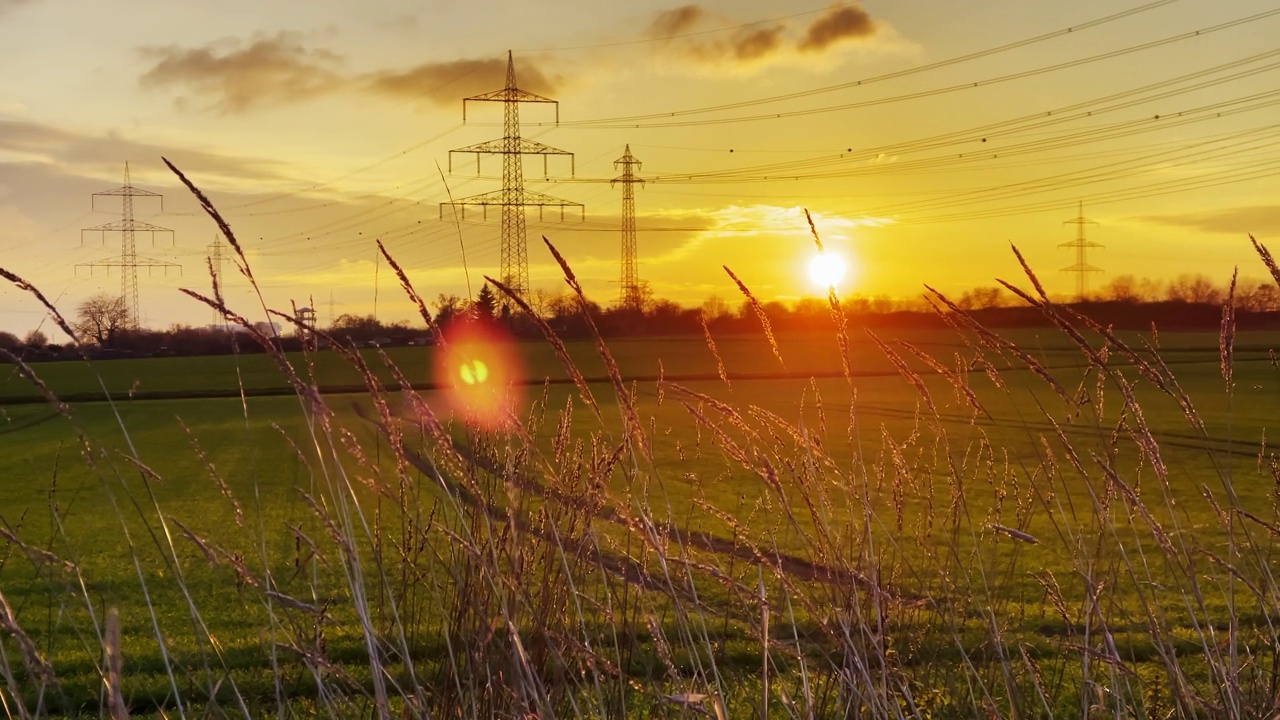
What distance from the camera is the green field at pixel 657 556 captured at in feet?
8.41

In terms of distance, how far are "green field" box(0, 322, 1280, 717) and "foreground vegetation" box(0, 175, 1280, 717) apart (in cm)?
4

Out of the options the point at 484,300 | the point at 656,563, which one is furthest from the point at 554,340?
the point at 484,300

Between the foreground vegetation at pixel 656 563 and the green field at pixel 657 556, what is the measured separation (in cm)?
4

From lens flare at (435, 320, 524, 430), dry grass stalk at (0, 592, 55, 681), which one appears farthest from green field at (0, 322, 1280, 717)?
lens flare at (435, 320, 524, 430)

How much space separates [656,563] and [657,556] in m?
2.56

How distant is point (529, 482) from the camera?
3268 mm

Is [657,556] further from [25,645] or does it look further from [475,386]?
[25,645]

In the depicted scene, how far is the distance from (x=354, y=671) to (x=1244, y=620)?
18.8 feet

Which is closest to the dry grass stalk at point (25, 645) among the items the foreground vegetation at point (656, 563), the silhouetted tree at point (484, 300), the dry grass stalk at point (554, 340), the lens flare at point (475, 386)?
the foreground vegetation at point (656, 563)

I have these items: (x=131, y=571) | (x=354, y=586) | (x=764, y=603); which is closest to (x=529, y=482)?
(x=354, y=586)

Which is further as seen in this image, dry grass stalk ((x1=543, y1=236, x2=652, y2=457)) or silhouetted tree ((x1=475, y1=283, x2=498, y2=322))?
silhouetted tree ((x1=475, y1=283, x2=498, y2=322))

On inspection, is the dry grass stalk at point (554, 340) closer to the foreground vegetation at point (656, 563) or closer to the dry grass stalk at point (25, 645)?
the foreground vegetation at point (656, 563)

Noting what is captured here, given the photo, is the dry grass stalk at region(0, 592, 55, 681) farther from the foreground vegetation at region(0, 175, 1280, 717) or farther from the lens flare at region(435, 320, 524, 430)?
the lens flare at region(435, 320, 524, 430)

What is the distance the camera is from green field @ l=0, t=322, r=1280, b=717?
2.56 m
